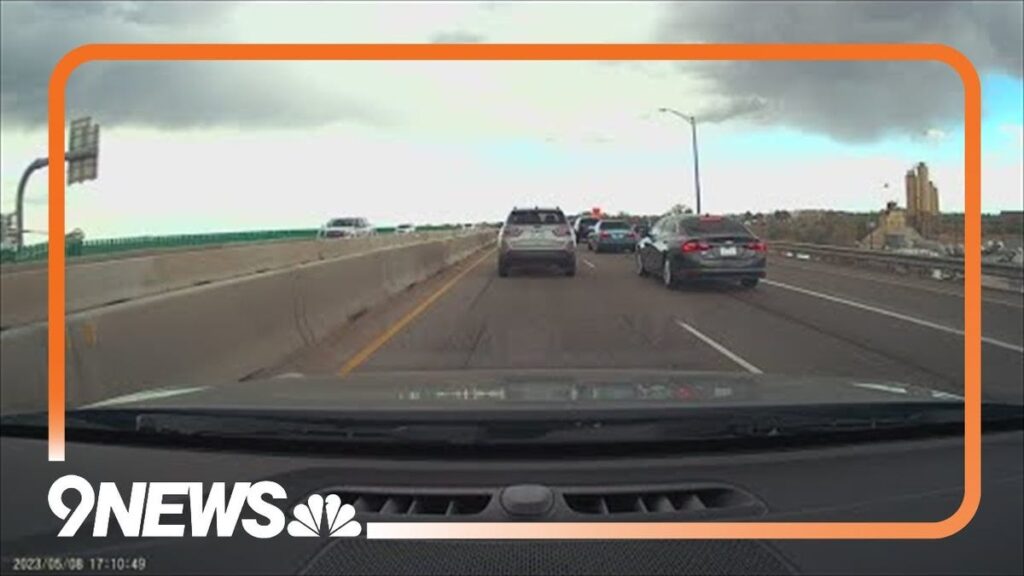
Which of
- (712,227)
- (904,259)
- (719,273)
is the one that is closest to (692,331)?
(712,227)

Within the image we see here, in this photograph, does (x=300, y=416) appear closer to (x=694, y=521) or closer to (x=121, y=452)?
(x=121, y=452)

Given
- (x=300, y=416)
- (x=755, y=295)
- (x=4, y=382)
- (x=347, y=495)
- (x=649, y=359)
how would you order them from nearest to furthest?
1. (x=347, y=495)
2. (x=300, y=416)
3. (x=4, y=382)
4. (x=649, y=359)
5. (x=755, y=295)

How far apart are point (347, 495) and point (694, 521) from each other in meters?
0.99

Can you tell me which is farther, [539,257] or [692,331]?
[539,257]

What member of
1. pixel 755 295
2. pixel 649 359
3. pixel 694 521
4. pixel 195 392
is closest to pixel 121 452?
pixel 195 392

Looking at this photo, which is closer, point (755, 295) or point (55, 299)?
point (55, 299)

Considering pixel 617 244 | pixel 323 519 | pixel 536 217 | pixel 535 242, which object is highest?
pixel 536 217

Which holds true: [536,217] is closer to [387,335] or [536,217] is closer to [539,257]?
[539,257]

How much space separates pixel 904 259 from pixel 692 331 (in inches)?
555

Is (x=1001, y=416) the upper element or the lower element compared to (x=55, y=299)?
lower

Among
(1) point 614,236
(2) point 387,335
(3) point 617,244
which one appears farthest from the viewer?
(3) point 617,244

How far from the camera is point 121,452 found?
11.5 feet

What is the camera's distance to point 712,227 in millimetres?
20344

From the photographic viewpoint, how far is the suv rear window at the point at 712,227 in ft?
66.3
